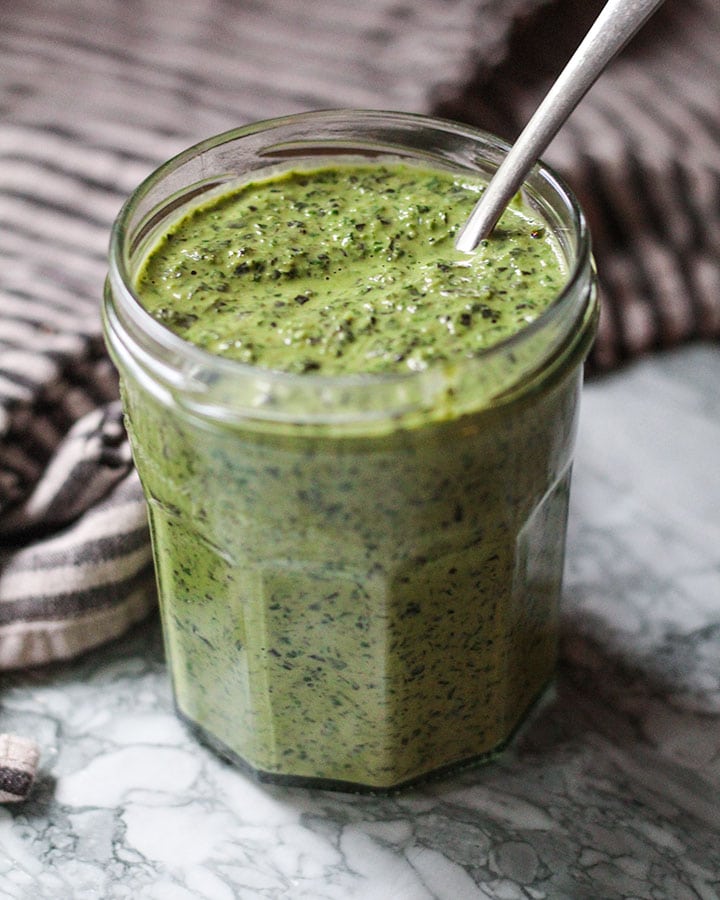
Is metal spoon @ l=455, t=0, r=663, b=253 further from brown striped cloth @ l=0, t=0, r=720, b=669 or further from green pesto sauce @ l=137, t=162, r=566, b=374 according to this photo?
brown striped cloth @ l=0, t=0, r=720, b=669

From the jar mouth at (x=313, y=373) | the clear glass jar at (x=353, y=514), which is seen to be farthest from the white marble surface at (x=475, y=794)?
the jar mouth at (x=313, y=373)

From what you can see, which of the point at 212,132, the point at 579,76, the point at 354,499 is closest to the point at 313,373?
the point at 354,499

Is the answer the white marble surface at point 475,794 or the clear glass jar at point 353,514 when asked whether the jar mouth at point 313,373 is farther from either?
the white marble surface at point 475,794

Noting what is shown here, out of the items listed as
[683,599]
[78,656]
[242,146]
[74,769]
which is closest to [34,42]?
[242,146]

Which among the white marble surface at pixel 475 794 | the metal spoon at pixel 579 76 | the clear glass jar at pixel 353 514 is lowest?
the white marble surface at pixel 475 794

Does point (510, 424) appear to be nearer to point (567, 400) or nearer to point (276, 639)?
point (567, 400)

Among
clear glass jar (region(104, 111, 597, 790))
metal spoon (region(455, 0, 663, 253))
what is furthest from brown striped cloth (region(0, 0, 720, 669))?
metal spoon (region(455, 0, 663, 253))
